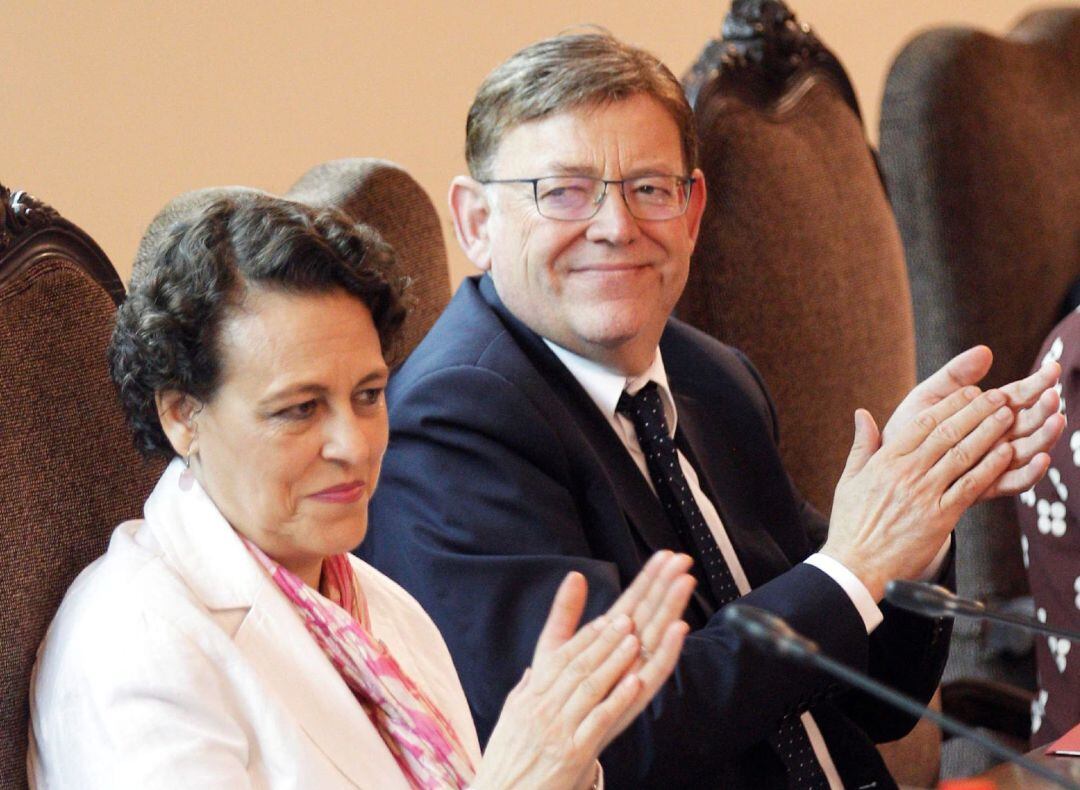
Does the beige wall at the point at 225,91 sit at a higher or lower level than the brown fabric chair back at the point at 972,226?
higher

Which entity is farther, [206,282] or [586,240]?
[586,240]

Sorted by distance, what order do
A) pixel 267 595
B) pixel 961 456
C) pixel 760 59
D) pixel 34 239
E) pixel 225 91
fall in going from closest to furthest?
pixel 267 595
pixel 34 239
pixel 961 456
pixel 225 91
pixel 760 59

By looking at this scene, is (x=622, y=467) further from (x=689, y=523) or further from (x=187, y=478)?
(x=187, y=478)

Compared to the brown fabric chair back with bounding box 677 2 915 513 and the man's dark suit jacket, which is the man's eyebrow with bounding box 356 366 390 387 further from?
the brown fabric chair back with bounding box 677 2 915 513

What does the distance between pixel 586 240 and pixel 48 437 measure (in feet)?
2.46

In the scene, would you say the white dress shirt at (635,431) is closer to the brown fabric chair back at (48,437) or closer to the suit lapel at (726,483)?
the suit lapel at (726,483)

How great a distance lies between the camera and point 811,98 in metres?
2.88

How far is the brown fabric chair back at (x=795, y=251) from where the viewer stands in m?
2.65

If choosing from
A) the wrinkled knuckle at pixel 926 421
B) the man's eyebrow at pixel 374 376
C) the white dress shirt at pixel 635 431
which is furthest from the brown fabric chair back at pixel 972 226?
the man's eyebrow at pixel 374 376

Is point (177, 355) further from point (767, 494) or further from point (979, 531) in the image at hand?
point (979, 531)

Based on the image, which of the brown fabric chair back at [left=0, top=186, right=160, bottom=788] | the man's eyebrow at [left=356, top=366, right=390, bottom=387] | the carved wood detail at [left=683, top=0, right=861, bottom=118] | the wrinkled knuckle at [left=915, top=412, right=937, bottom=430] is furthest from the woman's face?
the carved wood detail at [left=683, top=0, right=861, bottom=118]

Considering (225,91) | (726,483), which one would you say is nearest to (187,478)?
(726,483)

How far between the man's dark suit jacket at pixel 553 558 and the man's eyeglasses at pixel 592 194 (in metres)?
0.15

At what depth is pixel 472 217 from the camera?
6.93ft
